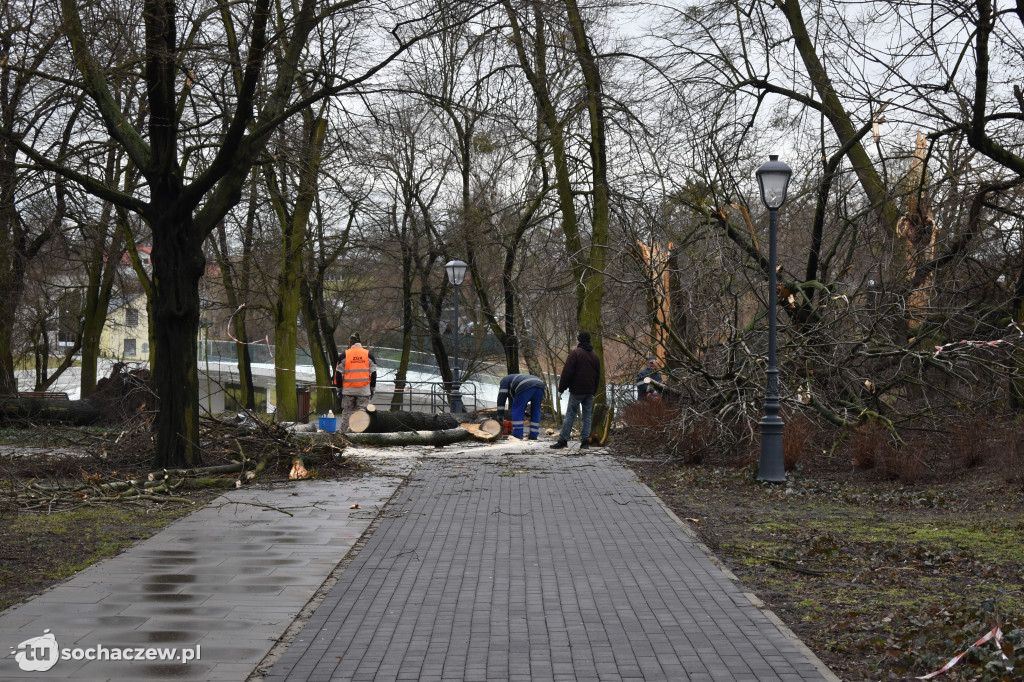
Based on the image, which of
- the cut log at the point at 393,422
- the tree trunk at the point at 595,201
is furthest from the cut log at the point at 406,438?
the tree trunk at the point at 595,201

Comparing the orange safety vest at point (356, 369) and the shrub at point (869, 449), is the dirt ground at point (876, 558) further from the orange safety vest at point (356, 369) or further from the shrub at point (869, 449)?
the orange safety vest at point (356, 369)

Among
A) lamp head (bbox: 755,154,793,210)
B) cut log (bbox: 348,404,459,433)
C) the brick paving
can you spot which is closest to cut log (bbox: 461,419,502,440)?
cut log (bbox: 348,404,459,433)

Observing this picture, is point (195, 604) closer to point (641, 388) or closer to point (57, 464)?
point (57, 464)

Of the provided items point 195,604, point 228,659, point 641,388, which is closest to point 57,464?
point 195,604

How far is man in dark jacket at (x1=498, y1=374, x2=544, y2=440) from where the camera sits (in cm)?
1927

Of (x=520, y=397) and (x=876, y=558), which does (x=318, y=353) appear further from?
(x=876, y=558)

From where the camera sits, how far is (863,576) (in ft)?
23.8

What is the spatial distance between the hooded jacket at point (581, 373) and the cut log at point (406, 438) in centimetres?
240

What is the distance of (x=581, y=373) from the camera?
1772 cm

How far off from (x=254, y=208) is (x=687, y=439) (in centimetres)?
1560

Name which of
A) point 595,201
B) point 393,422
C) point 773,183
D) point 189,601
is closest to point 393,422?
point 393,422

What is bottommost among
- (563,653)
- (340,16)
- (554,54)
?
(563,653)

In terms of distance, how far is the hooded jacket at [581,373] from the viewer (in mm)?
17656

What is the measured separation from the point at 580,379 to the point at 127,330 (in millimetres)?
34417
